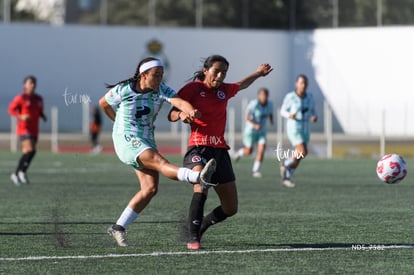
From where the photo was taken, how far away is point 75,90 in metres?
49.0

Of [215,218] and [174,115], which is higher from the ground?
[174,115]

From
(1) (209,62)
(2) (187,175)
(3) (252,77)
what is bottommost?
(2) (187,175)

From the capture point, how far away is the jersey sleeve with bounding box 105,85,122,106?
1035 cm

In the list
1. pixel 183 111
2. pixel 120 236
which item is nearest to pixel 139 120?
pixel 183 111

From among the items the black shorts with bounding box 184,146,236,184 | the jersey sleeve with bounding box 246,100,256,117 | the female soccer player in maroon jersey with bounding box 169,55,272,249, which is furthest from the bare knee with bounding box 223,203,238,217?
the jersey sleeve with bounding box 246,100,256,117

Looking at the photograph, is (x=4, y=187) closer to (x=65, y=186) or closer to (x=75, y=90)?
(x=65, y=186)

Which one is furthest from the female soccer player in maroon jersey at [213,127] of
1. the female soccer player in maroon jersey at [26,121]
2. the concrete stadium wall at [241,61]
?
the concrete stadium wall at [241,61]

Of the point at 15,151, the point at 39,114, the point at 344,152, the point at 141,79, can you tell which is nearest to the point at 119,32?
the point at 15,151

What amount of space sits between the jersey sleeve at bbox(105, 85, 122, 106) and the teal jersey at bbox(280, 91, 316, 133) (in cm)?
979

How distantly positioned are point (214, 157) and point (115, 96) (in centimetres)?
114

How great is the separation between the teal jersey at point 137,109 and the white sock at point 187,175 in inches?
30.8

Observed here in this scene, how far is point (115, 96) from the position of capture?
34.0 feet

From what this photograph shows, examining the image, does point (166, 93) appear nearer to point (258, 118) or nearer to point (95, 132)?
point (258, 118)

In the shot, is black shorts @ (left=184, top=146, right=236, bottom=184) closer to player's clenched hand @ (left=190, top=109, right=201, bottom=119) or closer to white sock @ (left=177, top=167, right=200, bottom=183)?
white sock @ (left=177, top=167, right=200, bottom=183)
